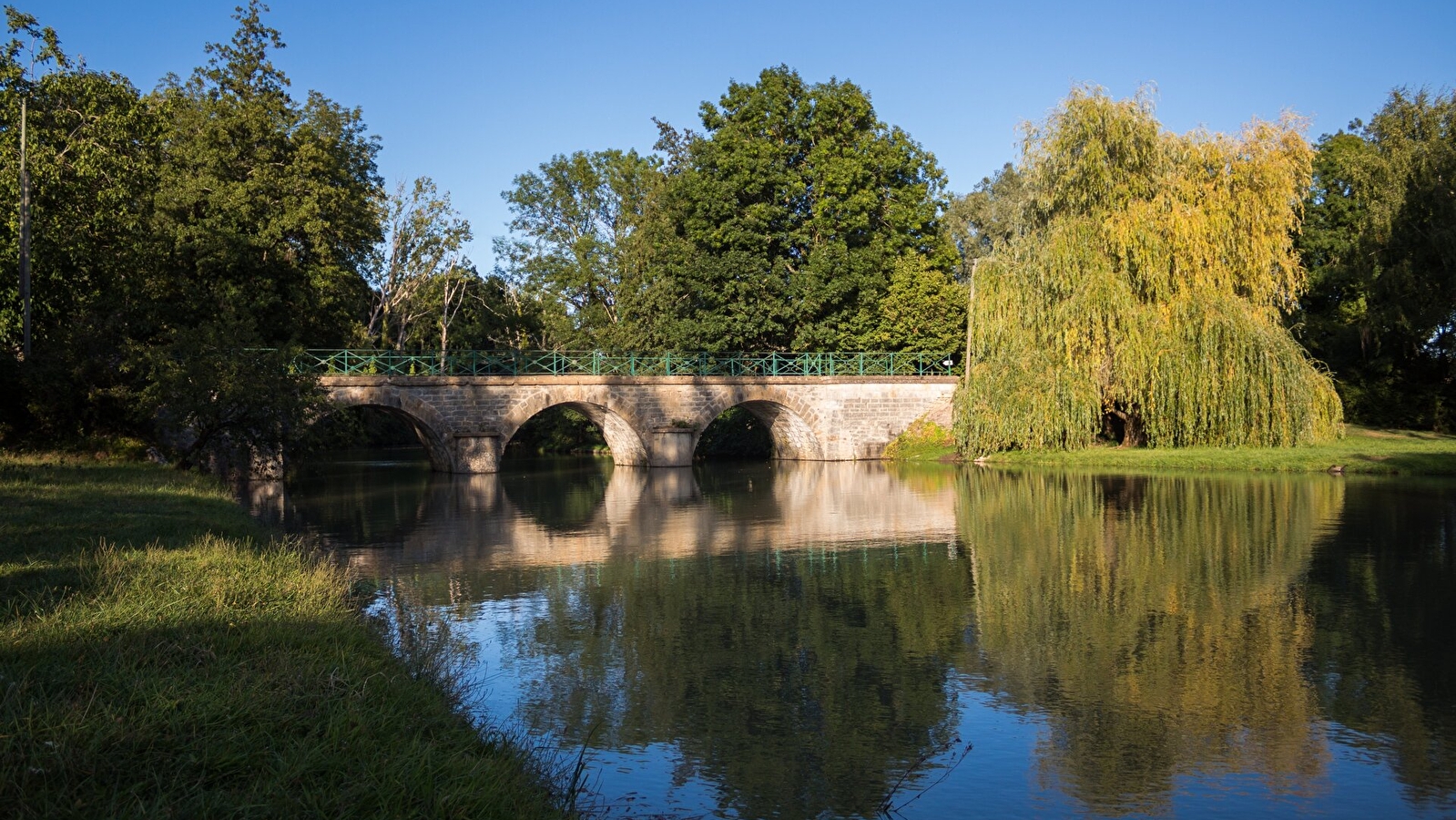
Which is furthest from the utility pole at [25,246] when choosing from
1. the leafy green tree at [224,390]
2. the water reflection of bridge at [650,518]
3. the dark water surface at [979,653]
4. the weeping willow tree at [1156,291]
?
the weeping willow tree at [1156,291]

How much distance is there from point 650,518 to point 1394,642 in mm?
13111

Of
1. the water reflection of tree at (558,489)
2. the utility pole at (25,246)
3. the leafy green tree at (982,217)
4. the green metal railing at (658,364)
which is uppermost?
the leafy green tree at (982,217)

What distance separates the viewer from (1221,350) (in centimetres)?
2578

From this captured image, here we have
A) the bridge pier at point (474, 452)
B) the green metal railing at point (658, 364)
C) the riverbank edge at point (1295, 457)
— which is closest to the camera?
the riverbank edge at point (1295, 457)

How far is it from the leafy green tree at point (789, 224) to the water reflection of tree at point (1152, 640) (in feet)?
63.6

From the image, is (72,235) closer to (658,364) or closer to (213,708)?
(658,364)

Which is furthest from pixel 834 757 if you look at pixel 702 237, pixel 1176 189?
pixel 702 237

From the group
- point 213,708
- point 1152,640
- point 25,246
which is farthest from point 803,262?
point 213,708

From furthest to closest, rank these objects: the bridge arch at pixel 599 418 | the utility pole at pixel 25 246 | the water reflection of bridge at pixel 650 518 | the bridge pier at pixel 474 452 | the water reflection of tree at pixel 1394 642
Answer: the bridge arch at pixel 599 418 < the bridge pier at pixel 474 452 < the utility pole at pixel 25 246 < the water reflection of bridge at pixel 650 518 < the water reflection of tree at pixel 1394 642

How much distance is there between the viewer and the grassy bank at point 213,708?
4.47 m

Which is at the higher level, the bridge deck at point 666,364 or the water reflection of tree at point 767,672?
the bridge deck at point 666,364

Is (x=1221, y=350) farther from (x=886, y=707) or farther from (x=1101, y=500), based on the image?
(x=886, y=707)

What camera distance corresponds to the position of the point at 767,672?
343 inches

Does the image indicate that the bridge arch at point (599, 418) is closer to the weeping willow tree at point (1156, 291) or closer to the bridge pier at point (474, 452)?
the bridge pier at point (474, 452)
